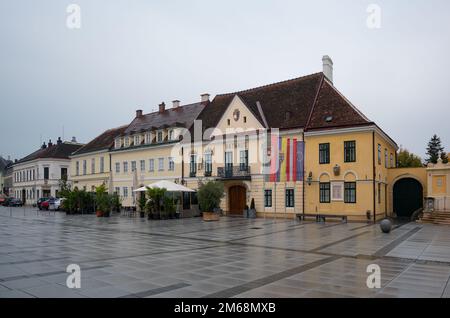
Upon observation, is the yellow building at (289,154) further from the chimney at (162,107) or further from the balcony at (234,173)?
the chimney at (162,107)

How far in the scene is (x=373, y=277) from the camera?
30.0 feet

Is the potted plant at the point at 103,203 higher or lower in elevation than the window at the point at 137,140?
lower

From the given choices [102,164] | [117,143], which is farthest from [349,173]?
[102,164]

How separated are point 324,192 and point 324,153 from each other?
2778 millimetres

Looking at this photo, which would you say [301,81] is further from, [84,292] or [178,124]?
[84,292]

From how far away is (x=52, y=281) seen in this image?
28.4 ft

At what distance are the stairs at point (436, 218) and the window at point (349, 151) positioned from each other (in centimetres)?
574

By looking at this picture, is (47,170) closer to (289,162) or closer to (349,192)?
(289,162)

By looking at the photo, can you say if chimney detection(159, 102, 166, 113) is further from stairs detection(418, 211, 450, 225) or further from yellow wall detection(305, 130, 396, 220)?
stairs detection(418, 211, 450, 225)

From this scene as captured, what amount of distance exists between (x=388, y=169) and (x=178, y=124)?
1964 cm

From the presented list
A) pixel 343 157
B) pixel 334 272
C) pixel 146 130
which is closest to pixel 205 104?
pixel 146 130

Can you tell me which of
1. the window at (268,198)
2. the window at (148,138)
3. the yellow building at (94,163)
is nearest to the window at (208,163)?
the window at (268,198)

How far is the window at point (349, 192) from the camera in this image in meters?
26.8

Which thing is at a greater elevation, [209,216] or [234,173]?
[234,173]
